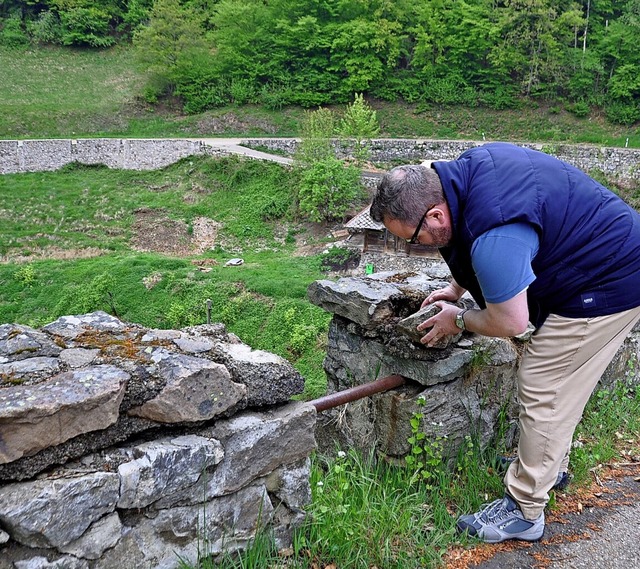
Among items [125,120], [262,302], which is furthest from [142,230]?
[125,120]

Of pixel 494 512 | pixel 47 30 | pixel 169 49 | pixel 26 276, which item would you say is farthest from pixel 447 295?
pixel 47 30

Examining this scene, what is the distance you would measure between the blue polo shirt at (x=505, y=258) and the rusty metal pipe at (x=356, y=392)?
0.90 meters

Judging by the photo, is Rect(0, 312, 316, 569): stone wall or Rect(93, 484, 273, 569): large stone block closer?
Rect(0, 312, 316, 569): stone wall

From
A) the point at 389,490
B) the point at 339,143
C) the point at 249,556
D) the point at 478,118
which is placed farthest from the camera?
the point at 478,118

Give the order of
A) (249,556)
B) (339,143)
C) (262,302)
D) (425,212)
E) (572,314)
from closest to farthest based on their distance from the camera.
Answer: (249,556) < (425,212) < (572,314) < (262,302) < (339,143)

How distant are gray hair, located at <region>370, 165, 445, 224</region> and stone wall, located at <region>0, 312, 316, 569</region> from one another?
0.81m

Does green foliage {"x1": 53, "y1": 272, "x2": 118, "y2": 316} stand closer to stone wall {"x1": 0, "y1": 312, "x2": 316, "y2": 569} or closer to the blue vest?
stone wall {"x1": 0, "y1": 312, "x2": 316, "y2": 569}

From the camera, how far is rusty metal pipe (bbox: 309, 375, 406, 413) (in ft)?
8.63

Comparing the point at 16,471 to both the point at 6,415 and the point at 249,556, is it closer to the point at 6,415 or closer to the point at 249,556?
the point at 6,415

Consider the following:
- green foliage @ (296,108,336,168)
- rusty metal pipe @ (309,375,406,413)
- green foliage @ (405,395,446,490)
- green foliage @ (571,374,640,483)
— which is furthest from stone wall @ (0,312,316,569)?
green foliage @ (296,108,336,168)

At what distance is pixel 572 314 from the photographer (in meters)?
2.56

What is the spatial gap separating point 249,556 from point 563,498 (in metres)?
1.75

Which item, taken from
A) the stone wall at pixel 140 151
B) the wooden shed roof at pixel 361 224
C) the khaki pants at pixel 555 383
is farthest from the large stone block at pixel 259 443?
the stone wall at pixel 140 151

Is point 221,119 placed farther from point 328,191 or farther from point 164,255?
point 164,255
